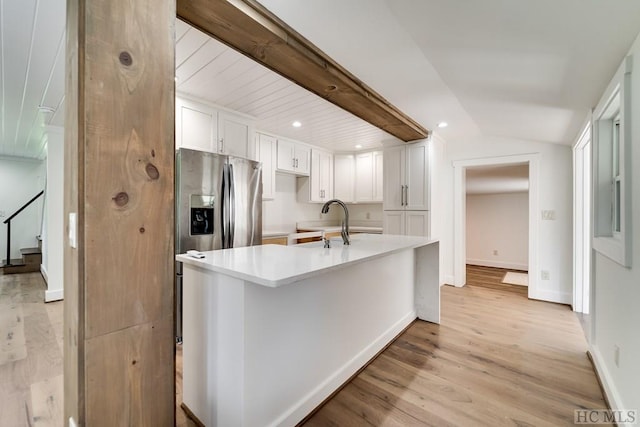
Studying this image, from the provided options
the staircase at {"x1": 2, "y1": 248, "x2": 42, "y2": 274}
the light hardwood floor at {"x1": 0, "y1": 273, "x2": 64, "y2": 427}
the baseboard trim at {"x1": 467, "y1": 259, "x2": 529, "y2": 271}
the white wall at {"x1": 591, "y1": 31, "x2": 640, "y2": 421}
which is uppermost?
the white wall at {"x1": 591, "y1": 31, "x2": 640, "y2": 421}

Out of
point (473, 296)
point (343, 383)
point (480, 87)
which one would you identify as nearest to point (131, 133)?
point (343, 383)

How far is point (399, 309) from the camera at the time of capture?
2.73 m

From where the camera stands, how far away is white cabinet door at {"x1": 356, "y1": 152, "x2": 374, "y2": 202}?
512 centimetres

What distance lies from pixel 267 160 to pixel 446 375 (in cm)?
329

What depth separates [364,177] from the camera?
5.18 m

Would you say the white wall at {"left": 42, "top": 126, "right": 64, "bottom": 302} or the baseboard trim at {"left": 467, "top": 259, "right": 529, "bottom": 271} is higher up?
the white wall at {"left": 42, "top": 126, "right": 64, "bottom": 302}

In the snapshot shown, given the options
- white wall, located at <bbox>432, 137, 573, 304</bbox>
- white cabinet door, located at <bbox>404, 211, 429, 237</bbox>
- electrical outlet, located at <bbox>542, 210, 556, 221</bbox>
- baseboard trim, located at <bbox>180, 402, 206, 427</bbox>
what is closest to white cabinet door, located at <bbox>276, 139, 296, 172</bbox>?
white cabinet door, located at <bbox>404, 211, 429, 237</bbox>

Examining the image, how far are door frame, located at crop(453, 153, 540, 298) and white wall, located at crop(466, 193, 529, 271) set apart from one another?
2.26 meters

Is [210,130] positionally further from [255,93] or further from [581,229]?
[581,229]

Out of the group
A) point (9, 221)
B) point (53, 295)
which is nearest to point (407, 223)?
point (53, 295)

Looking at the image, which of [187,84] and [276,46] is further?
[187,84]

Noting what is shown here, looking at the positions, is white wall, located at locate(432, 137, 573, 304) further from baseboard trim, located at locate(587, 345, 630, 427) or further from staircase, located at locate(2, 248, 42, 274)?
staircase, located at locate(2, 248, 42, 274)

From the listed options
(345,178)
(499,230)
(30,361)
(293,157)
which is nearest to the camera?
(30,361)

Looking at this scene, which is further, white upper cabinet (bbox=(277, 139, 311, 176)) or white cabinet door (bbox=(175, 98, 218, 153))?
white upper cabinet (bbox=(277, 139, 311, 176))
